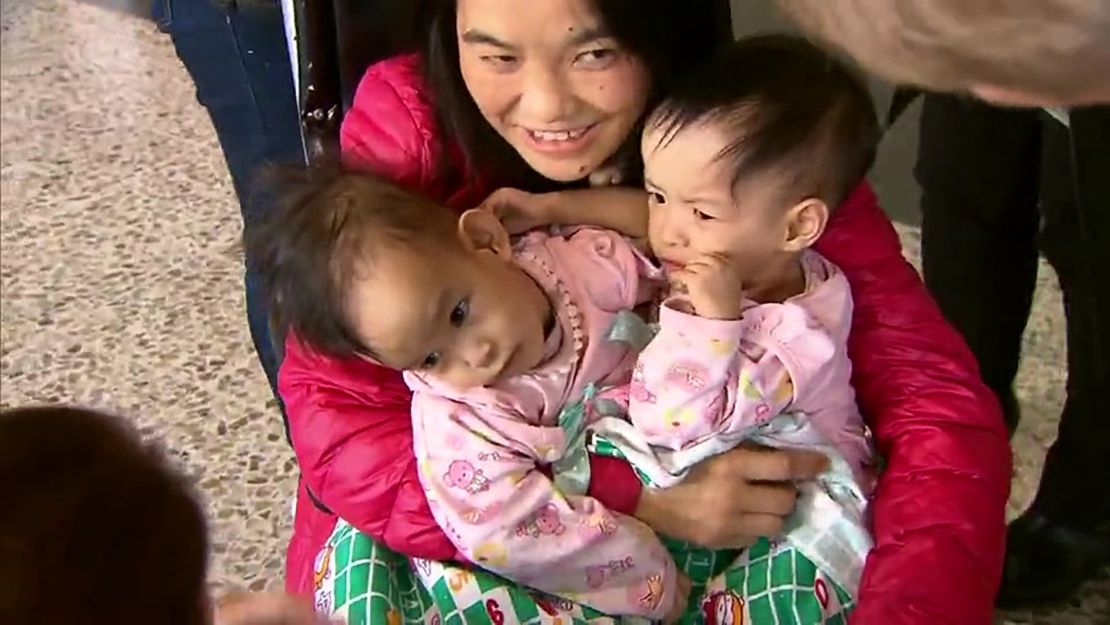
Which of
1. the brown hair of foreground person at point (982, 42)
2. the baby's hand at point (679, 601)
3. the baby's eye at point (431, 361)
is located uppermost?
the brown hair of foreground person at point (982, 42)

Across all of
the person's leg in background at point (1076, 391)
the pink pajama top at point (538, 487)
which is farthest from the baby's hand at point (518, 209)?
the person's leg in background at point (1076, 391)

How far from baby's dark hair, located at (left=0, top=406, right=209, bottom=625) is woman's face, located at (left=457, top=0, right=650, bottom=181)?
0.61 metres

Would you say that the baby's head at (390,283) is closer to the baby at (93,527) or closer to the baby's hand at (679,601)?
the baby's hand at (679,601)

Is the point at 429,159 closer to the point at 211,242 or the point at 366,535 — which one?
the point at 366,535

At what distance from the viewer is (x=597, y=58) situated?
1168mm

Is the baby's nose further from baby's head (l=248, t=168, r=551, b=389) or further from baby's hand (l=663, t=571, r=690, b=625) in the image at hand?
baby's hand (l=663, t=571, r=690, b=625)

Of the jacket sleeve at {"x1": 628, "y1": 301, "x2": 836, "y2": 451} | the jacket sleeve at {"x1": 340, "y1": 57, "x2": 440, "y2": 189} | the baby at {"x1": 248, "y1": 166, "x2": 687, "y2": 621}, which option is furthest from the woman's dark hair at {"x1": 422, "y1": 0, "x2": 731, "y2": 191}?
the jacket sleeve at {"x1": 628, "y1": 301, "x2": 836, "y2": 451}

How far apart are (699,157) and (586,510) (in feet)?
0.94

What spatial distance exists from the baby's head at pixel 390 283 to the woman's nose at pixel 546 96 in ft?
0.37

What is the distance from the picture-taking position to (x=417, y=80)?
127 centimetres

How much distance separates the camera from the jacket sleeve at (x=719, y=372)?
3.50 feet

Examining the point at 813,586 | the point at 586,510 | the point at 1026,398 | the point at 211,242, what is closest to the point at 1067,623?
the point at 1026,398

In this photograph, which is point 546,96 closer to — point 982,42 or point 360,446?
point 360,446

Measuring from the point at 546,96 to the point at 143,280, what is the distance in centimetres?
128
